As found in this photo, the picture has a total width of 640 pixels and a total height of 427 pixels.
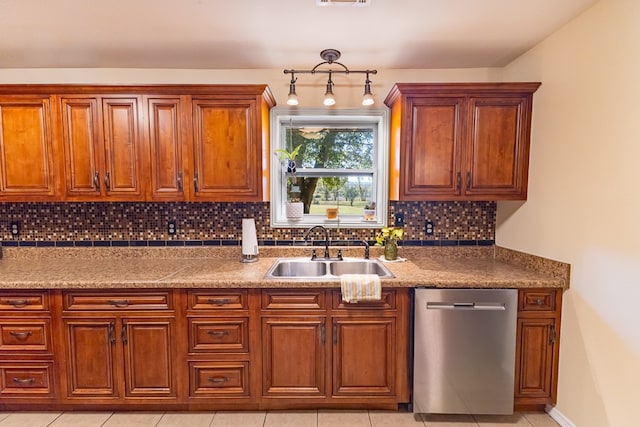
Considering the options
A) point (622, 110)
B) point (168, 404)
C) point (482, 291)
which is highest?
point (622, 110)

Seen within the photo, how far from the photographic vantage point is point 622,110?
155 centimetres

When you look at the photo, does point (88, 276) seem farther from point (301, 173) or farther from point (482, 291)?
point (482, 291)

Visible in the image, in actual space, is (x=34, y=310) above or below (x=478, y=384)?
above

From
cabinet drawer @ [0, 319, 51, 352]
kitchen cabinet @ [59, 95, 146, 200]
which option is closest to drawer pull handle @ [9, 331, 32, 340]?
cabinet drawer @ [0, 319, 51, 352]

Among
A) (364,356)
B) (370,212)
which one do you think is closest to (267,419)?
(364,356)

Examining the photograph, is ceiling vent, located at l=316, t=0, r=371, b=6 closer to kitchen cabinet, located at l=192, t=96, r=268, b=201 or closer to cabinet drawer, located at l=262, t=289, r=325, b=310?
kitchen cabinet, located at l=192, t=96, r=268, b=201

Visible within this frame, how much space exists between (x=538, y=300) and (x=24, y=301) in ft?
10.1

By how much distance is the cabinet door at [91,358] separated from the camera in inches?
75.8

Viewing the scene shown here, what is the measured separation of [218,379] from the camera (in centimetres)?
197

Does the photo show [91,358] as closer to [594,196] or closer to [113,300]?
[113,300]

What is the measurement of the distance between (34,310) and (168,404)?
3.24ft

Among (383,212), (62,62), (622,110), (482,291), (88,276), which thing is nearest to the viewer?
(622,110)

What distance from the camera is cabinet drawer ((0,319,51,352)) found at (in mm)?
1920

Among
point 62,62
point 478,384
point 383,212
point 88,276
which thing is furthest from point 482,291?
point 62,62
